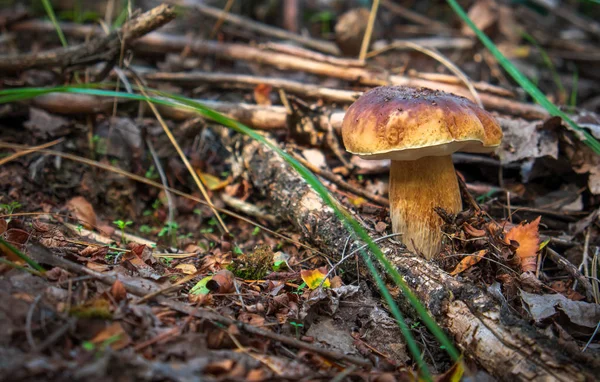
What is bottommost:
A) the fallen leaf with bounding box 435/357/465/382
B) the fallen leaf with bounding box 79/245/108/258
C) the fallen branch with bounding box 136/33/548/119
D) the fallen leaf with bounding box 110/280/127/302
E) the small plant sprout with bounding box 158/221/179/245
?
the small plant sprout with bounding box 158/221/179/245

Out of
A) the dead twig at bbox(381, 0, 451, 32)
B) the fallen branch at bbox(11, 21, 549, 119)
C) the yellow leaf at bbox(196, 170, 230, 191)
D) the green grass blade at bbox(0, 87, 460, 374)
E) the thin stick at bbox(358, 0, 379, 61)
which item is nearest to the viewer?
the green grass blade at bbox(0, 87, 460, 374)

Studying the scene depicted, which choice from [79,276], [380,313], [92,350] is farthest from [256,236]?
[92,350]

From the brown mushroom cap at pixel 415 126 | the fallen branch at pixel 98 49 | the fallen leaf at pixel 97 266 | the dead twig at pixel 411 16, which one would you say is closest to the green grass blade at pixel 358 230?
the brown mushroom cap at pixel 415 126

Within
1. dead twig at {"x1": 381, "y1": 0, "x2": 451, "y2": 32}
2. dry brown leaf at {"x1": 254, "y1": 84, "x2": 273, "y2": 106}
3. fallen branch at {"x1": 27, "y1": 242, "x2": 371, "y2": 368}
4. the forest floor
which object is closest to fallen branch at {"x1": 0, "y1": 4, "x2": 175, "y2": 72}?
the forest floor

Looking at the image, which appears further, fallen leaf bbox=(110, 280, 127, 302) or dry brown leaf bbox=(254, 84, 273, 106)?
dry brown leaf bbox=(254, 84, 273, 106)

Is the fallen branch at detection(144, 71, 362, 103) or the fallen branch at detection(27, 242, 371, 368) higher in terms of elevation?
the fallen branch at detection(144, 71, 362, 103)

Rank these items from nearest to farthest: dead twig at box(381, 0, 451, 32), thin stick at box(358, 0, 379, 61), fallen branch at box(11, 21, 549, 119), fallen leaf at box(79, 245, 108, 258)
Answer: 1. fallen leaf at box(79, 245, 108, 258)
2. fallen branch at box(11, 21, 549, 119)
3. thin stick at box(358, 0, 379, 61)
4. dead twig at box(381, 0, 451, 32)

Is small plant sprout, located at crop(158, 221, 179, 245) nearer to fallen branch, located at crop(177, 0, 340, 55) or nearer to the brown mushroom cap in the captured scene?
the brown mushroom cap
